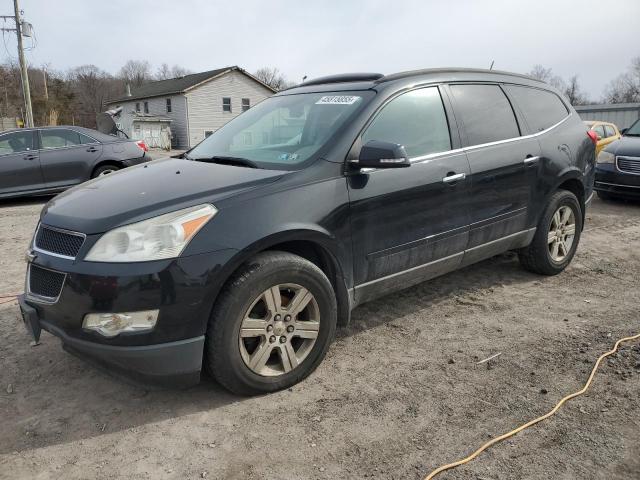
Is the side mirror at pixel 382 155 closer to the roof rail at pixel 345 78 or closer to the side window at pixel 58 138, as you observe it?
the roof rail at pixel 345 78

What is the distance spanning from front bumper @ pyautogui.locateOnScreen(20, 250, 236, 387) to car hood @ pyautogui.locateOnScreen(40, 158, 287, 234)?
277mm

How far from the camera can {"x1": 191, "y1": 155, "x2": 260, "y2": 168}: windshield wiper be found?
338cm

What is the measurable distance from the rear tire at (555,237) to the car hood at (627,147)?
4.80m

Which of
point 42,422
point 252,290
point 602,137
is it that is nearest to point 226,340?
point 252,290

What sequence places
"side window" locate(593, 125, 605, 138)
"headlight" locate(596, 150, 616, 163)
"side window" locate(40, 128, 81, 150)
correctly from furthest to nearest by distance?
"side window" locate(593, 125, 605, 138) → "side window" locate(40, 128, 81, 150) → "headlight" locate(596, 150, 616, 163)

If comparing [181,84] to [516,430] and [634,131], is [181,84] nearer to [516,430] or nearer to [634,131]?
[634,131]

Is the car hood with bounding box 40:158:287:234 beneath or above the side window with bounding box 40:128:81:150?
beneath

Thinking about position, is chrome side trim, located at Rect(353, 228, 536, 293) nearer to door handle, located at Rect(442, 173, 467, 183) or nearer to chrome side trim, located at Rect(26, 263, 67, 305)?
door handle, located at Rect(442, 173, 467, 183)

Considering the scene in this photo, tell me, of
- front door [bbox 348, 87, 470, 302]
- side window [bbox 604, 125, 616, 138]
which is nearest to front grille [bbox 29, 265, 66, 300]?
front door [bbox 348, 87, 470, 302]

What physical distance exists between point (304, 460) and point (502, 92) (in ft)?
11.7

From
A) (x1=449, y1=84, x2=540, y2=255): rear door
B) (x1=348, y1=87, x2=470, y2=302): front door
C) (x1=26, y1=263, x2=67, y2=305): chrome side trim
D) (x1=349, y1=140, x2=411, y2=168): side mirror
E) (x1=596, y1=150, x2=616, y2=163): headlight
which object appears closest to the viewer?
(x1=26, y1=263, x2=67, y2=305): chrome side trim

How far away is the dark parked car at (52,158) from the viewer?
9.70 meters

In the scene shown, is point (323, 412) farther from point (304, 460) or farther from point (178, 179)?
point (178, 179)

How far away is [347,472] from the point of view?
235 centimetres
